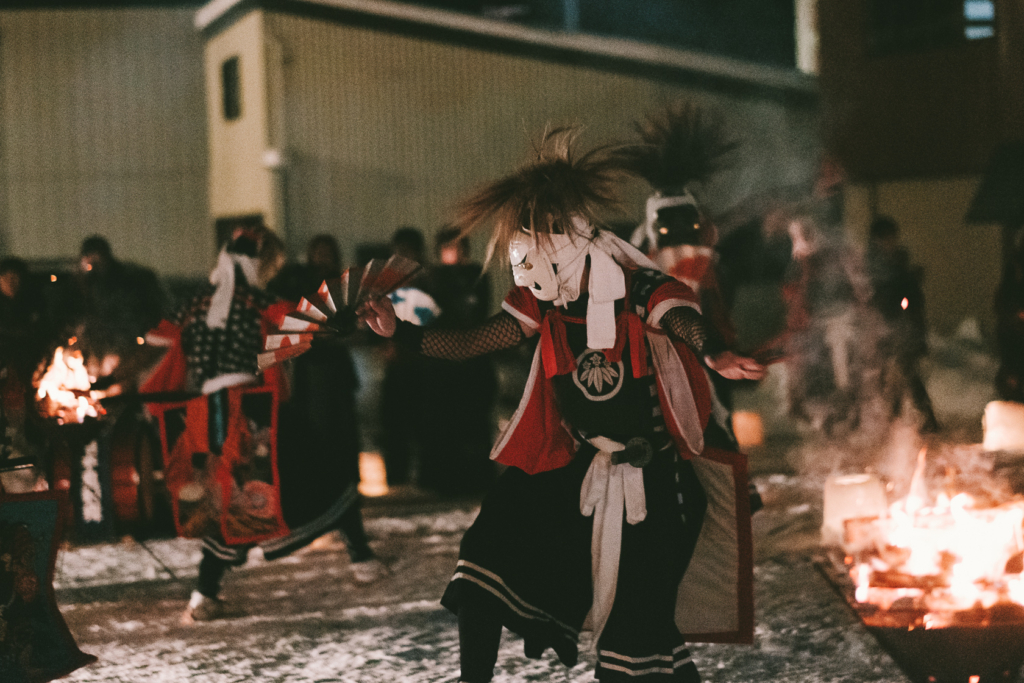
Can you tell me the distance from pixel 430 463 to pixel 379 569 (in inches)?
87.2

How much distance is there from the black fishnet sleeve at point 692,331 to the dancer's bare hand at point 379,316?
3.07 feet

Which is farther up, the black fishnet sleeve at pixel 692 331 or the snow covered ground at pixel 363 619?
the black fishnet sleeve at pixel 692 331

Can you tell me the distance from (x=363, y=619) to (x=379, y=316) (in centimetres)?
197

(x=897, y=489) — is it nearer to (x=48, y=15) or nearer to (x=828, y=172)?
(x=828, y=172)

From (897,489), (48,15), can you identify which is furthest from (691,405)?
(48,15)

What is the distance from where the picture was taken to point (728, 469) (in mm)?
3637

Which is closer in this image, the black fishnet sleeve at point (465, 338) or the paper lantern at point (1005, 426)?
the black fishnet sleeve at point (465, 338)

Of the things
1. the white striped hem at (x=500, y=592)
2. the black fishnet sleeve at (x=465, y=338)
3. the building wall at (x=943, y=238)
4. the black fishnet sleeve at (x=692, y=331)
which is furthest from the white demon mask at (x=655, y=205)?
the building wall at (x=943, y=238)

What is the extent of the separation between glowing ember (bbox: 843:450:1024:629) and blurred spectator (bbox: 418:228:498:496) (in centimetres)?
346

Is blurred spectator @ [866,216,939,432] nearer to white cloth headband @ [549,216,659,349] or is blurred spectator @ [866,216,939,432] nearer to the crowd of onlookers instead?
the crowd of onlookers

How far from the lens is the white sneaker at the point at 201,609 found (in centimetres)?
508

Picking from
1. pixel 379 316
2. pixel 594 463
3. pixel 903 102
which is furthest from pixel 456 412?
pixel 903 102

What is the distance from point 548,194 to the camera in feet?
11.6

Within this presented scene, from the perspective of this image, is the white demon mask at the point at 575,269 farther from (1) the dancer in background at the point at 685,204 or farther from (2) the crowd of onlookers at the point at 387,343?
(2) the crowd of onlookers at the point at 387,343
